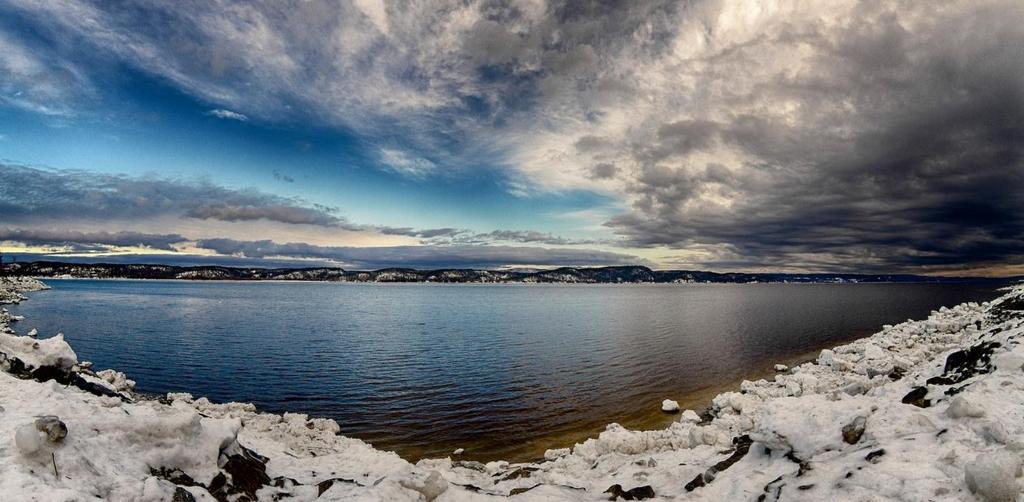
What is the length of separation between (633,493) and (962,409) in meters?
6.84

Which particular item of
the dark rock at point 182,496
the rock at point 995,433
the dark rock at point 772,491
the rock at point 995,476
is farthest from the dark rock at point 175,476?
the rock at point 995,433

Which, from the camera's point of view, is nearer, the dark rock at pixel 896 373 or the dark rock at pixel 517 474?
the dark rock at pixel 517 474

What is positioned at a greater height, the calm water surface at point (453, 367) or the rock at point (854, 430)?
the rock at point (854, 430)

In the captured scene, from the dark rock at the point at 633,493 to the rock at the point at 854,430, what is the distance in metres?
4.39

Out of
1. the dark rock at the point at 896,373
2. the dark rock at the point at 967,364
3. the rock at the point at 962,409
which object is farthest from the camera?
the dark rock at the point at 896,373

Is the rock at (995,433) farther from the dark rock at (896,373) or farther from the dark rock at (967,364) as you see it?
the dark rock at (896,373)

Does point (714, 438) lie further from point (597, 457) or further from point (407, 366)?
point (407, 366)

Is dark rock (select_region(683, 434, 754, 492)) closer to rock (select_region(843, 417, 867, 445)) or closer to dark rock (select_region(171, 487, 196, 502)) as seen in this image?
rock (select_region(843, 417, 867, 445))

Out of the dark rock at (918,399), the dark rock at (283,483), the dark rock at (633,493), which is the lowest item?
the dark rock at (633,493)

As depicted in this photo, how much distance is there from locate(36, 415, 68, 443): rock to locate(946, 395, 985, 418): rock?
1651 cm

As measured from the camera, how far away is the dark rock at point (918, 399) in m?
10.9

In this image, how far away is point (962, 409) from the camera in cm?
872

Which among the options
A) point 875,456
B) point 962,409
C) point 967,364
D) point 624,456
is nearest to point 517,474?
point 624,456

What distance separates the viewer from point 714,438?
15.4 m
